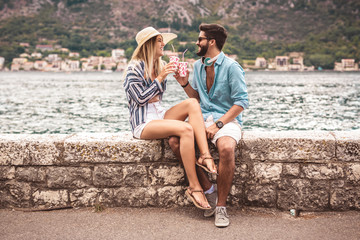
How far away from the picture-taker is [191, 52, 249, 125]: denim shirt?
11.2ft

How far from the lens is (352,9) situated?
151750 mm

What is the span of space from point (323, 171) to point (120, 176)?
6.06 ft

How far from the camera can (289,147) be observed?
10.5 feet

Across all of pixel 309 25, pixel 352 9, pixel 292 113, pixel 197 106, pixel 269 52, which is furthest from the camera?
pixel 352 9

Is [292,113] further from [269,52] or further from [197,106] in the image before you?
[269,52]

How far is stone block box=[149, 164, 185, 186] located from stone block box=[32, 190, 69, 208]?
0.83 metres

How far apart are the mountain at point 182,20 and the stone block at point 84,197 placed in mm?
111072

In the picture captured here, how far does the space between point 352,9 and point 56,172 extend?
17285 centimetres

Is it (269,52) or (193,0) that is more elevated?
(193,0)

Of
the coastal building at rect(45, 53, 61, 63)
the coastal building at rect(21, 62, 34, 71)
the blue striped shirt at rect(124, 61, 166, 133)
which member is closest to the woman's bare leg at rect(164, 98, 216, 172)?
the blue striped shirt at rect(124, 61, 166, 133)

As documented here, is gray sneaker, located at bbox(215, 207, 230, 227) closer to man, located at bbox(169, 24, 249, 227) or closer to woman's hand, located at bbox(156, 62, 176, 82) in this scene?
man, located at bbox(169, 24, 249, 227)

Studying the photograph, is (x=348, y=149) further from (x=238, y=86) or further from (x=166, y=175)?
(x=166, y=175)

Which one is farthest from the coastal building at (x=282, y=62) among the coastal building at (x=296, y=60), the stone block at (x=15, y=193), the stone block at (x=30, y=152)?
the stone block at (x=15, y=193)

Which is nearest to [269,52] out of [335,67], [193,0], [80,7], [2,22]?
[335,67]
